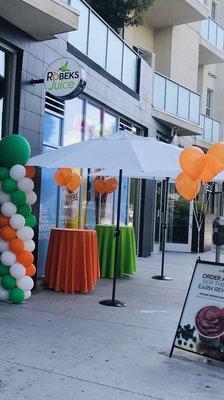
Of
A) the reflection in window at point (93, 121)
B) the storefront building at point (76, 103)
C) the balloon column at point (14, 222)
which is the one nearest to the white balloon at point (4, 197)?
the balloon column at point (14, 222)

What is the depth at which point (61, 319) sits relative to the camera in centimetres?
609

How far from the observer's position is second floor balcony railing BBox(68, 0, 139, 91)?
9445mm

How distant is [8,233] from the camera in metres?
6.57

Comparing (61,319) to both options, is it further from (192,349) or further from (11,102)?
(11,102)

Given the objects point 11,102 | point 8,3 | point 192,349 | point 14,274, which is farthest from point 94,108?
point 192,349

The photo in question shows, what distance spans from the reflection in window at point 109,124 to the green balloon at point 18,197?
4.65 meters

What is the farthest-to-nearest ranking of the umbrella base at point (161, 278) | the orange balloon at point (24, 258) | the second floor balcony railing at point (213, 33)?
the second floor balcony railing at point (213, 33) < the umbrella base at point (161, 278) < the orange balloon at point (24, 258)

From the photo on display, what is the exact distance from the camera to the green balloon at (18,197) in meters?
6.58

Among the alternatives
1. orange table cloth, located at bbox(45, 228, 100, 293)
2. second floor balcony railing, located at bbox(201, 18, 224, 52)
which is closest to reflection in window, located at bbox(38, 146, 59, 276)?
orange table cloth, located at bbox(45, 228, 100, 293)

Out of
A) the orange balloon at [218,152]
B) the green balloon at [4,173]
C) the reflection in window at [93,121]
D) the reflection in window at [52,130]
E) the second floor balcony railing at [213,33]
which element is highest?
the second floor balcony railing at [213,33]

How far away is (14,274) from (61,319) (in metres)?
0.95

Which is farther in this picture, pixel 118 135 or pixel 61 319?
pixel 118 135

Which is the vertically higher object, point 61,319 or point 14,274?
point 14,274

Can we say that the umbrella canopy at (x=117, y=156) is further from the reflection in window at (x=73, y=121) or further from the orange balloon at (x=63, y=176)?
the reflection in window at (x=73, y=121)
